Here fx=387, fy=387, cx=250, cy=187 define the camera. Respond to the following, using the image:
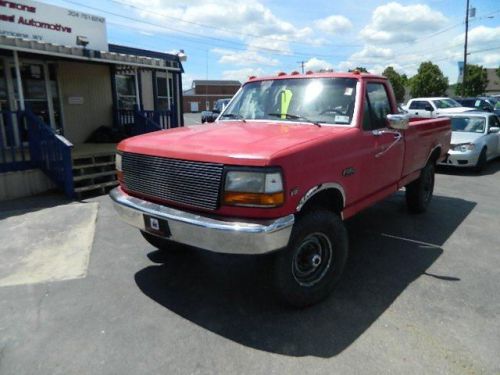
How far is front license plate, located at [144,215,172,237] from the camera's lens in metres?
3.11

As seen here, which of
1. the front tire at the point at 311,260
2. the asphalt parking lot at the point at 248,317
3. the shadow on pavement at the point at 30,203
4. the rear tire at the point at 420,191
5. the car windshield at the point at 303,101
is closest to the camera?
the asphalt parking lot at the point at 248,317

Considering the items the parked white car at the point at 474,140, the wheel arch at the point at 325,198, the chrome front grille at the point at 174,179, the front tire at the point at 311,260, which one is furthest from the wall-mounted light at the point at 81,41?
the parked white car at the point at 474,140

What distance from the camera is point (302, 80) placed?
434 cm

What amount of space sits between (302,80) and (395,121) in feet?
3.63

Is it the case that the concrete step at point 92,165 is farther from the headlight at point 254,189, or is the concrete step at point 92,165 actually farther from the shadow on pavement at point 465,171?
the shadow on pavement at point 465,171

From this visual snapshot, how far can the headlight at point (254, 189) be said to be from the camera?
276 centimetres

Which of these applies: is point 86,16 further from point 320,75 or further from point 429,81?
point 429,81

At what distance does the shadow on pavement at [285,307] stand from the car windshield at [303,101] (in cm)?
158

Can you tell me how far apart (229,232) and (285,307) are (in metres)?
1.03

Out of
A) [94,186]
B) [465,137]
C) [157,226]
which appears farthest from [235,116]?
[465,137]

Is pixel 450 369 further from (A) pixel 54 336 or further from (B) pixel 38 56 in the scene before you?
(B) pixel 38 56

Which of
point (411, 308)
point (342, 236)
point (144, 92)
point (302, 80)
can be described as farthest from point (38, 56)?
point (411, 308)

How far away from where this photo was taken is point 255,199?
9.18 feet

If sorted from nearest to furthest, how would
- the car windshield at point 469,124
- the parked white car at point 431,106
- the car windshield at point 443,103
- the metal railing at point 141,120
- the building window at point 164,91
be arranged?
the car windshield at point 469,124, the metal railing at point 141,120, the building window at point 164,91, the parked white car at point 431,106, the car windshield at point 443,103
